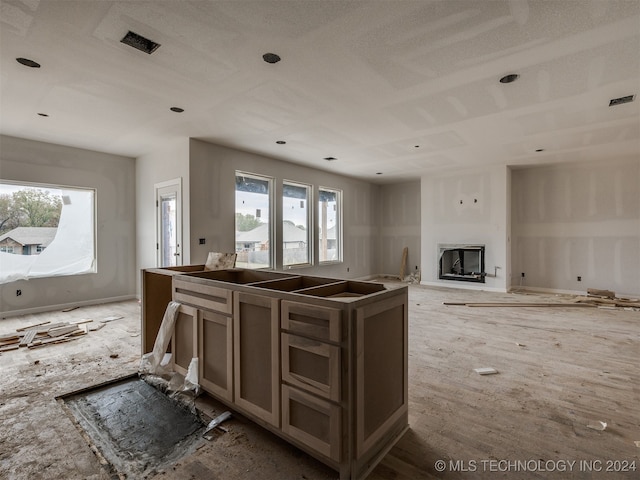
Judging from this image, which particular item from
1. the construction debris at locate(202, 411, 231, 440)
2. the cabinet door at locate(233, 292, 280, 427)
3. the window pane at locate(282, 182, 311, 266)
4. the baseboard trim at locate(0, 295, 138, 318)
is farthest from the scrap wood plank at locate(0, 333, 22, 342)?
the window pane at locate(282, 182, 311, 266)

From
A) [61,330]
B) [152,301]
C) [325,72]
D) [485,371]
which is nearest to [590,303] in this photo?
[485,371]

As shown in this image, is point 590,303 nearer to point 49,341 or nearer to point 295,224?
point 295,224

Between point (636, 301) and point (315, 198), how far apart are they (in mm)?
6719

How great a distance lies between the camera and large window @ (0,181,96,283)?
515 cm

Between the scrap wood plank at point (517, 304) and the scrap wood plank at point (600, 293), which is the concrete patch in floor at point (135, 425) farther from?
the scrap wood plank at point (600, 293)

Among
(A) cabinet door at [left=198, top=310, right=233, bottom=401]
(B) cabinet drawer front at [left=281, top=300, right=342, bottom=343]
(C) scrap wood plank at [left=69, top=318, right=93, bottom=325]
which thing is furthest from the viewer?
(C) scrap wood plank at [left=69, top=318, right=93, bottom=325]

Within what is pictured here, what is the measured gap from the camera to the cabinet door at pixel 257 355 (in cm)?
195

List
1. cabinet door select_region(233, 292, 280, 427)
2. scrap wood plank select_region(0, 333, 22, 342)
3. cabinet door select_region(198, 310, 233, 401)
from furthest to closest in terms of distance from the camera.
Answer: scrap wood plank select_region(0, 333, 22, 342), cabinet door select_region(198, 310, 233, 401), cabinet door select_region(233, 292, 280, 427)

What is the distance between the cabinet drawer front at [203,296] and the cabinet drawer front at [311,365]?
2.03 ft

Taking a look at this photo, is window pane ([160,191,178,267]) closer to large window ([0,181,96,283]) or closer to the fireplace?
large window ([0,181,96,283])

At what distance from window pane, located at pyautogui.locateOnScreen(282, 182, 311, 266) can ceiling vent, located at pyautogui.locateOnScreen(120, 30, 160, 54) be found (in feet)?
14.2

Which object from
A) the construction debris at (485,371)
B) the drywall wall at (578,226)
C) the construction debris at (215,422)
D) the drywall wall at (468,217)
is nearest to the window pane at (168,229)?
the construction debris at (215,422)

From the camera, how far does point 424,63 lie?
2.97 metres

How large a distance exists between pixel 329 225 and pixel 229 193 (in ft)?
10.7
